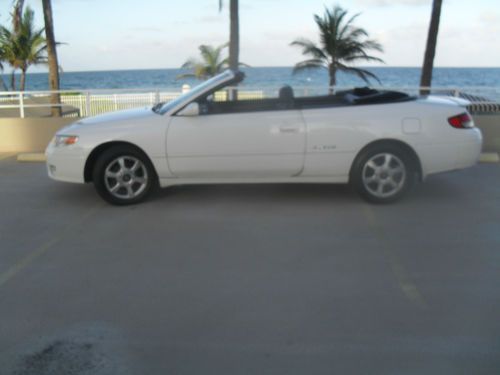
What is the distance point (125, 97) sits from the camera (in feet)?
63.7

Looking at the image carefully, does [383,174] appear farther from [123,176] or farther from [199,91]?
[123,176]

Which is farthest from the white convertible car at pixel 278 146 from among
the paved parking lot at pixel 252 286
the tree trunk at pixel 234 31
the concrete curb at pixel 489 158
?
the tree trunk at pixel 234 31

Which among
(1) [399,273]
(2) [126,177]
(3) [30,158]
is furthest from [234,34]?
(1) [399,273]

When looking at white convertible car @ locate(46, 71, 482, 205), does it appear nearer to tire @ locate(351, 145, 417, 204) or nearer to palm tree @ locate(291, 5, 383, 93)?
tire @ locate(351, 145, 417, 204)

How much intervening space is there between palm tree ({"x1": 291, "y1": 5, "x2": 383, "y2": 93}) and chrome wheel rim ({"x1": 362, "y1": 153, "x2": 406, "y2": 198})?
55.0 ft

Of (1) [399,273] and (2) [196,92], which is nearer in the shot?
Answer: (1) [399,273]

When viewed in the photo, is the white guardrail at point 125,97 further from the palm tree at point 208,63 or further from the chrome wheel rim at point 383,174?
the palm tree at point 208,63

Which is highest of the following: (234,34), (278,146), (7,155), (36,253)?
(234,34)

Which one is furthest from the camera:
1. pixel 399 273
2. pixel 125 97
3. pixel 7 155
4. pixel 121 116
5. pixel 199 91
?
pixel 125 97

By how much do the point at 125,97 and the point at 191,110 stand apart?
13677 mm

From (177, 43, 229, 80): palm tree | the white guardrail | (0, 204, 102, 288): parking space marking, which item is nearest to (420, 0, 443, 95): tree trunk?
the white guardrail

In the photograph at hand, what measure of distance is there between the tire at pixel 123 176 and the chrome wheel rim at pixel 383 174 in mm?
2422

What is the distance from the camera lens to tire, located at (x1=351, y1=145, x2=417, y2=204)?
6391mm

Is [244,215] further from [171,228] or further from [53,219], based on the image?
[53,219]
